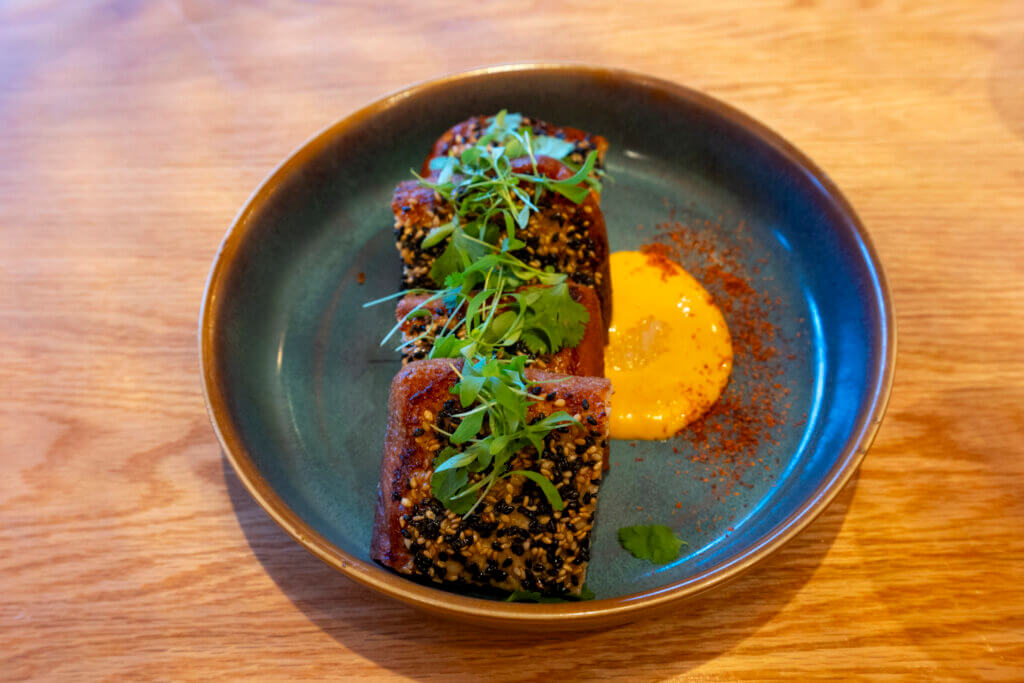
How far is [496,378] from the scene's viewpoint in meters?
1.95

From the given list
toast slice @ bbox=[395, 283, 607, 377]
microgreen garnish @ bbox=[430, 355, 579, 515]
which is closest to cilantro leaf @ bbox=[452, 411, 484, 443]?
microgreen garnish @ bbox=[430, 355, 579, 515]

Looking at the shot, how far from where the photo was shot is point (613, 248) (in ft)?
9.65

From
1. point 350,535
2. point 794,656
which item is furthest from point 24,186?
point 794,656

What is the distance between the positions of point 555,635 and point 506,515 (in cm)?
44

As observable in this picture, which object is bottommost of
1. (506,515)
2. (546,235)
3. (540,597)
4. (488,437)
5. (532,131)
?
(540,597)

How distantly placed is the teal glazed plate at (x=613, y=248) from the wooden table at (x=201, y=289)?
8.4 inches

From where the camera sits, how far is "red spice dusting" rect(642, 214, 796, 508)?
2.42 meters

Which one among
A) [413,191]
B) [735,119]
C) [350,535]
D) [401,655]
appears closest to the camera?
[401,655]

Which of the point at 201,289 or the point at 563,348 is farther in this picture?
the point at 201,289

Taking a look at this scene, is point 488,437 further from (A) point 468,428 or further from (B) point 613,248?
(B) point 613,248

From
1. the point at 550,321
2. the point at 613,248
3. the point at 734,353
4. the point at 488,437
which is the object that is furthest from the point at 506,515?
the point at 613,248

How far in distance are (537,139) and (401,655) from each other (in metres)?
2.02

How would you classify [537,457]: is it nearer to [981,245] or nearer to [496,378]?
[496,378]

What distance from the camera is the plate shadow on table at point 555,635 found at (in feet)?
6.81
